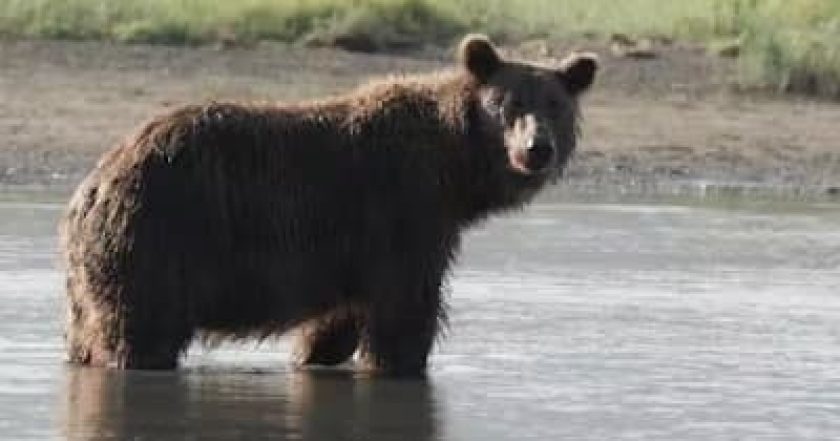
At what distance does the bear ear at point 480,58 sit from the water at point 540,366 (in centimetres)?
114

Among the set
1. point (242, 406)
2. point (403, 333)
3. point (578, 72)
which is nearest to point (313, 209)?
point (403, 333)

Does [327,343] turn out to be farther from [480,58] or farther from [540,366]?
[480,58]

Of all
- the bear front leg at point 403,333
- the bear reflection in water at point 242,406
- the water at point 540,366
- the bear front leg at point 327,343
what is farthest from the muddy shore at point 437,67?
the bear reflection in water at point 242,406

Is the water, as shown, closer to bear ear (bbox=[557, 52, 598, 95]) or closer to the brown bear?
the brown bear

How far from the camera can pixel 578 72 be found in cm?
1239

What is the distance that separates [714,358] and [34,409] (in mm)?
3049

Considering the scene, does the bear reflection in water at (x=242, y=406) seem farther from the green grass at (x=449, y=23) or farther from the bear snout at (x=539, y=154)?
the green grass at (x=449, y=23)

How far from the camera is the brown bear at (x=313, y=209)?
11664mm

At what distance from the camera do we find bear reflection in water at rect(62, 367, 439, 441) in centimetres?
1065

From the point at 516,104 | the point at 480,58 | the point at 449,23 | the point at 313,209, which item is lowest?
the point at 449,23

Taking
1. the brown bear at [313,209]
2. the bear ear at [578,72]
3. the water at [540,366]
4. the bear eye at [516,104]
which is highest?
the bear ear at [578,72]

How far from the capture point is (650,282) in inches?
598

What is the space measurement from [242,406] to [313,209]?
41.2 inches

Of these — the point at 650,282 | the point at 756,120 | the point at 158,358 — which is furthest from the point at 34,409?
the point at 756,120
